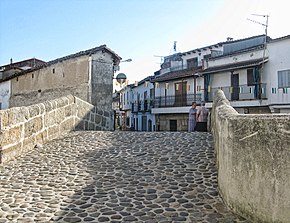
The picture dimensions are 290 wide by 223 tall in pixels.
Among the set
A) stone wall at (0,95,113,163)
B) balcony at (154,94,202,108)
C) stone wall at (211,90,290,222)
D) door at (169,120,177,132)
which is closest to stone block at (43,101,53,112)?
stone wall at (0,95,113,163)

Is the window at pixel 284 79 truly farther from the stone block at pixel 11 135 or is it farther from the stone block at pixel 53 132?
the stone block at pixel 11 135

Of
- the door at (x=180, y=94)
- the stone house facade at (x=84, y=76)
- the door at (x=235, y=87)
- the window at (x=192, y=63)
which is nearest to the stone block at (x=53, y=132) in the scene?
the stone house facade at (x=84, y=76)

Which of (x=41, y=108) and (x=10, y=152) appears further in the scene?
(x=41, y=108)

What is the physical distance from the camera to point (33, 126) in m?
7.82

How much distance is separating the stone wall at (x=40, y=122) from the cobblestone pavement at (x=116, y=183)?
1.10 ft

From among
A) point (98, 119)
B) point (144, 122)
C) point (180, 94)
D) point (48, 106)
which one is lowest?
point (144, 122)

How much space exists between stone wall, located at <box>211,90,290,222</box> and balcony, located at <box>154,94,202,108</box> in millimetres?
23729

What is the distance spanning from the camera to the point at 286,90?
70.3 ft

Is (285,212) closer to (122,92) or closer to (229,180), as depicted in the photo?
(229,180)

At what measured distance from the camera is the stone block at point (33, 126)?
7480 mm

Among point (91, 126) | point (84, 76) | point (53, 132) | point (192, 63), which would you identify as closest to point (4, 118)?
point (53, 132)

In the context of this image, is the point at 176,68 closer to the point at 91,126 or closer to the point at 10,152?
the point at 91,126

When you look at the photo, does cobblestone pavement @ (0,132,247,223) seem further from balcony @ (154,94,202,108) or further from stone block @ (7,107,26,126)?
balcony @ (154,94,202,108)

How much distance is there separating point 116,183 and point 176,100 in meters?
25.3
